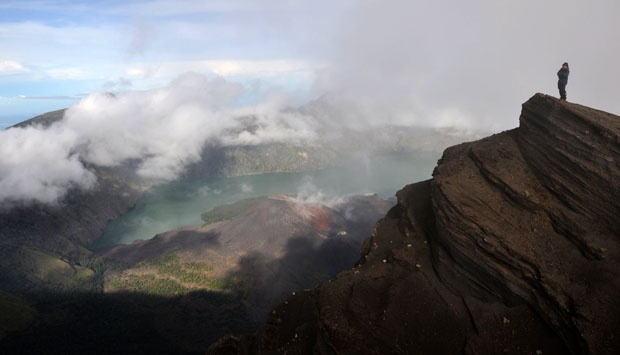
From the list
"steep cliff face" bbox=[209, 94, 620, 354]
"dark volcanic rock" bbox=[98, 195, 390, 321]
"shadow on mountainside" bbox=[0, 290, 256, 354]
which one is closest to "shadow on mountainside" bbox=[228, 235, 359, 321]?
"dark volcanic rock" bbox=[98, 195, 390, 321]

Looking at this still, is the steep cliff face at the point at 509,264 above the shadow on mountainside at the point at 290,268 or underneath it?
above

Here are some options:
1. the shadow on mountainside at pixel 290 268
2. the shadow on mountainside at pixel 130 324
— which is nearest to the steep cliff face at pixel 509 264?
the shadow on mountainside at pixel 130 324

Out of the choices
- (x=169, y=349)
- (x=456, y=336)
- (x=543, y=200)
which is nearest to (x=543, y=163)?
(x=543, y=200)

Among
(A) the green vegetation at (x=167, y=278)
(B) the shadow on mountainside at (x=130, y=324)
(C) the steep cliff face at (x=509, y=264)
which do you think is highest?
(C) the steep cliff face at (x=509, y=264)

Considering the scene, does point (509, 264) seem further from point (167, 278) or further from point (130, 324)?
point (167, 278)

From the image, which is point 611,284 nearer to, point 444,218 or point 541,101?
point 444,218

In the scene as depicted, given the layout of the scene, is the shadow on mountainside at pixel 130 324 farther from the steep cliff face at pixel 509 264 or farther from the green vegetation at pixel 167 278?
the steep cliff face at pixel 509 264

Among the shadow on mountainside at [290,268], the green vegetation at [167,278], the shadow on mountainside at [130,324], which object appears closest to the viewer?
the shadow on mountainside at [130,324]
